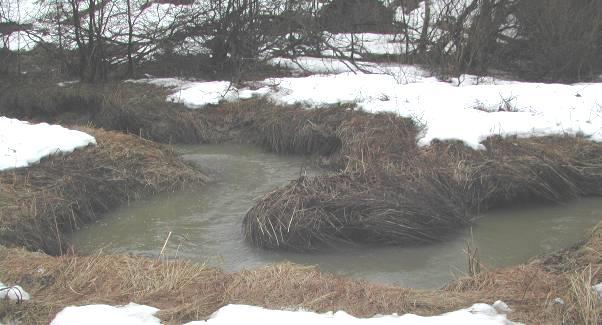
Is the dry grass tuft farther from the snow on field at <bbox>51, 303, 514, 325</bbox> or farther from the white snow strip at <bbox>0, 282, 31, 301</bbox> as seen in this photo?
the white snow strip at <bbox>0, 282, 31, 301</bbox>

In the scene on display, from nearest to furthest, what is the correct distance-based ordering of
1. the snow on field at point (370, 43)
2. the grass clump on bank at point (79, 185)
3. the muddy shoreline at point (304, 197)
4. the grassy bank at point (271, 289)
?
the grassy bank at point (271, 289)
the muddy shoreline at point (304, 197)
the grass clump on bank at point (79, 185)
the snow on field at point (370, 43)

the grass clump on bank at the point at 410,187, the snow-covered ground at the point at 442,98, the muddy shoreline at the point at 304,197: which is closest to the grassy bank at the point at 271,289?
the muddy shoreline at the point at 304,197

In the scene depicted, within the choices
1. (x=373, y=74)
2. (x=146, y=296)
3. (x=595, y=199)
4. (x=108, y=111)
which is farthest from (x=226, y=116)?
(x=146, y=296)

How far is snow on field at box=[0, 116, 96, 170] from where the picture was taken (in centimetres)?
698

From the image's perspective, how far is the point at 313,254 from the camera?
19.0 feet

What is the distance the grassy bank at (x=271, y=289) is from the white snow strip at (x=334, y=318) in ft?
0.47

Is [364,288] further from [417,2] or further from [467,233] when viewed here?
[417,2]

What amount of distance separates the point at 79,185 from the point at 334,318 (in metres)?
4.56

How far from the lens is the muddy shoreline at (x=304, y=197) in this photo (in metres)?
3.77

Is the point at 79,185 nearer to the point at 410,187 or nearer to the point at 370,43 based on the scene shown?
the point at 410,187

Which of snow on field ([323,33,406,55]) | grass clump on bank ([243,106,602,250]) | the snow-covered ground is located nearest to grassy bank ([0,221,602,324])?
grass clump on bank ([243,106,602,250])

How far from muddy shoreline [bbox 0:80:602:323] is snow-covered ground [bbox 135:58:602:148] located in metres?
0.29

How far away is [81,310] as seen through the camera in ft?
11.3

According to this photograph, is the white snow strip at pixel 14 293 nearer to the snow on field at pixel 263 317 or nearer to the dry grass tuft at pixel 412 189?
the snow on field at pixel 263 317
